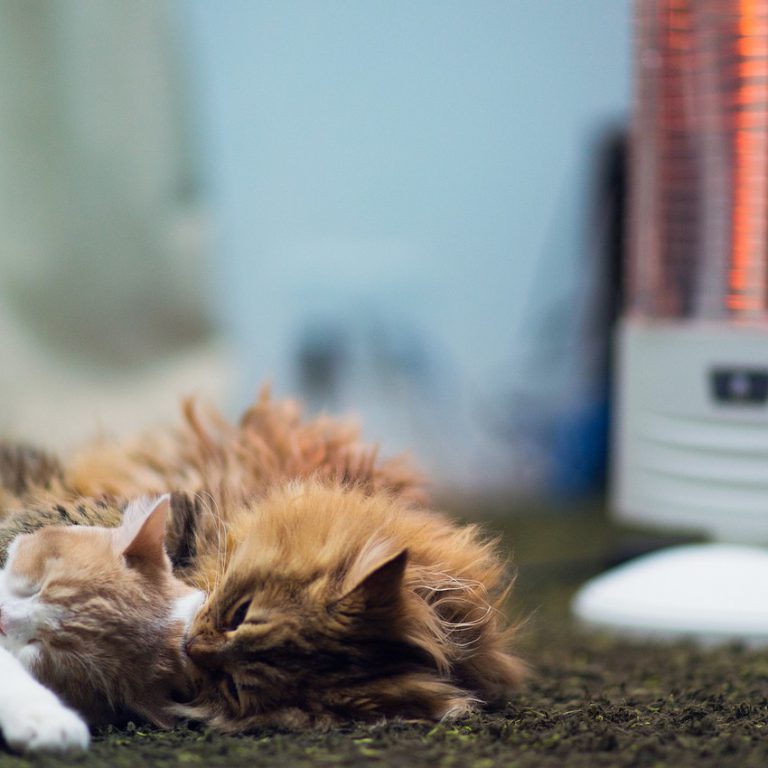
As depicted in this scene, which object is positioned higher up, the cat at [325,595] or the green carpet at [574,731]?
the cat at [325,595]

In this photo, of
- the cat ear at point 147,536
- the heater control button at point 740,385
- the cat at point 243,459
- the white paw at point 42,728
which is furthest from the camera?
the heater control button at point 740,385

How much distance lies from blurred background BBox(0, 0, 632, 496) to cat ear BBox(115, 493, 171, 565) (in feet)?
3.50

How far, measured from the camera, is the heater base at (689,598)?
1.38 m

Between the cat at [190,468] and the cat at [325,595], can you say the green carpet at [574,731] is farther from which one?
the cat at [190,468]

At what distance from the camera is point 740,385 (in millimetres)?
1490

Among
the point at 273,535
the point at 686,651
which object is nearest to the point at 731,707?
the point at 686,651

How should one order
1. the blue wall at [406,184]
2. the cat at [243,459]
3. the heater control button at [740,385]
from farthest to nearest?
the blue wall at [406,184]
the heater control button at [740,385]
the cat at [243,459]

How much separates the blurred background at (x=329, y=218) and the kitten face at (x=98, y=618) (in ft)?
3.56

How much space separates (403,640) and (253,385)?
171 cm

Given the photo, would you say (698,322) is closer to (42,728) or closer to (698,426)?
(698,426)

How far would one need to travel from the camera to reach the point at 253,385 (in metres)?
2.48

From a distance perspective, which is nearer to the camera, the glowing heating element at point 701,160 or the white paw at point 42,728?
the white paw at point 42,728

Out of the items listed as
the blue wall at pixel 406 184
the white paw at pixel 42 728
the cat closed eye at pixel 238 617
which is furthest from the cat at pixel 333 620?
the blue wall at pixel 406 184

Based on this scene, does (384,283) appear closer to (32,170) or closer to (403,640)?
(32,170)
